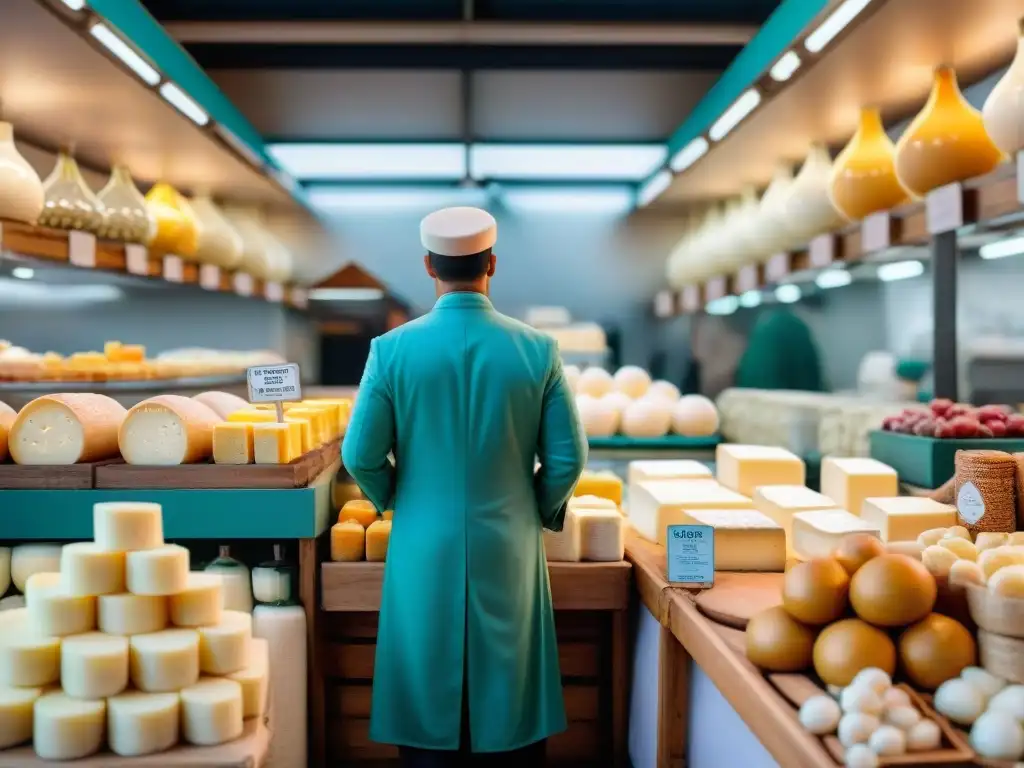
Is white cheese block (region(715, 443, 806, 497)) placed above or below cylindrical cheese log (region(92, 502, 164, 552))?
below

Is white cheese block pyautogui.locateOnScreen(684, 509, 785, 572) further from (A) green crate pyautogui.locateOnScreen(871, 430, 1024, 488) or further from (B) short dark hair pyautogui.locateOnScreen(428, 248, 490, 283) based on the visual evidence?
(B) short dark hair pyautogui.locateOnScreen(428, 248, 490, 283)

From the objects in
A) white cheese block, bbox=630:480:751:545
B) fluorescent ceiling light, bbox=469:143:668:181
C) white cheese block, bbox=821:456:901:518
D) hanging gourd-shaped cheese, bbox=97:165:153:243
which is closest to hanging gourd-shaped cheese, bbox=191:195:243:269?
hanging gourd-shaped cheese, bbox=97:165:153:243

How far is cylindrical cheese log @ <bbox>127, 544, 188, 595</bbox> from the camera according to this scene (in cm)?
156

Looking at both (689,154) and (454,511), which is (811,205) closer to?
(689,154)

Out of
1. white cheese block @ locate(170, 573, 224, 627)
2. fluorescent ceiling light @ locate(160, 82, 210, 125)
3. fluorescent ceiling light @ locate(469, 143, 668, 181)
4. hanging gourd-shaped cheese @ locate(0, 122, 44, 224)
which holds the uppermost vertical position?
fluorescent ceiling light @ locate(469, 143, 668, 181)

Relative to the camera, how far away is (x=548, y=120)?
5203 millimetres

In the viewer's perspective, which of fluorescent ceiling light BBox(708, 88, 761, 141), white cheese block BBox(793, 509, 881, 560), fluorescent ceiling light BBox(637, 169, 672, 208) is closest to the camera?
white cheese block BBox(793, 509, 881, 560)

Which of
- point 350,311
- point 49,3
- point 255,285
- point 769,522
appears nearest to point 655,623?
point 769,522

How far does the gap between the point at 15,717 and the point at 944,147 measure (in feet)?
8.33

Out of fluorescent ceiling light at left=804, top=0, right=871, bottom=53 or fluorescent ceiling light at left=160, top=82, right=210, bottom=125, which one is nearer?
fluorescent ceiling light at left=804, top=0, right=871, bottom=53

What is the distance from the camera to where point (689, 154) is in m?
4.09

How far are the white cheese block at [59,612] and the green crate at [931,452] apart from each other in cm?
206

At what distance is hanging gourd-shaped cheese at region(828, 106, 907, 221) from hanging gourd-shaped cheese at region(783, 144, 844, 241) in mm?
263

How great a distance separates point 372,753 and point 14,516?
121 cm
